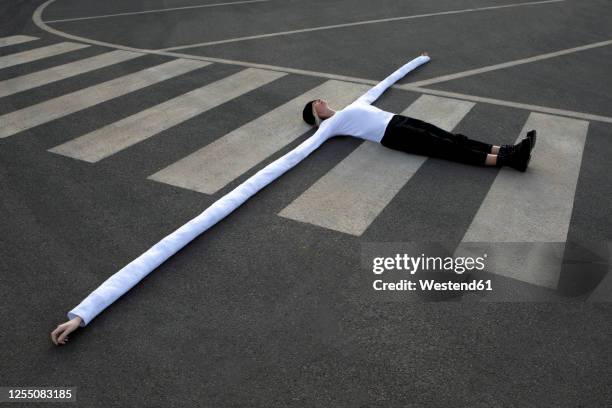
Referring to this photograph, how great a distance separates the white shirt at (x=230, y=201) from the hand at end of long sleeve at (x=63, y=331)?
78 mm

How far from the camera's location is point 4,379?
334 centimetres

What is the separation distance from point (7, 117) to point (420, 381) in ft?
21.0

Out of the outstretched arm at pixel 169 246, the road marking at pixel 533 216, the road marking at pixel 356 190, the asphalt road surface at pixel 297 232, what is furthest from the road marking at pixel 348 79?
the outstretched arm at pixel 169 246

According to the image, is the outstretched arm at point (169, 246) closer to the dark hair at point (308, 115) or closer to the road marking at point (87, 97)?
the dark hair at point (308, 115)

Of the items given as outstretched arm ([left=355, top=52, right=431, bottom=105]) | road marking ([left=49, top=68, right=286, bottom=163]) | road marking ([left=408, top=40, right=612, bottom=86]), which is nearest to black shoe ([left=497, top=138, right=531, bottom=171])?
outstretched arm ([left=355, top=52, right=431, bottom=105])

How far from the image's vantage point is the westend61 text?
157 inches

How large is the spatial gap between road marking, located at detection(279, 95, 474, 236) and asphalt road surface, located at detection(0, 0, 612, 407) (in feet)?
0.08

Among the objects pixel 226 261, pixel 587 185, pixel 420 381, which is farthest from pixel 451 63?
pixel 420 381

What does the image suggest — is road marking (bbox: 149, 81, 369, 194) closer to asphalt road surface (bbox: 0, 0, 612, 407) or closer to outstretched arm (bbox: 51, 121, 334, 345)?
asphalt road surface (bbox: 0, 0, 612, 407)

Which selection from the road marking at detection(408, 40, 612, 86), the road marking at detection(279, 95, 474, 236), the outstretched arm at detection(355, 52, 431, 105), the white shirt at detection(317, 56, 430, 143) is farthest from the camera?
the road marking at detection(408, 40, 612, 86)

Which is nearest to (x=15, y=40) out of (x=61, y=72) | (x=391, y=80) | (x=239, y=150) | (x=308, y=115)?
(x=61, y=72)

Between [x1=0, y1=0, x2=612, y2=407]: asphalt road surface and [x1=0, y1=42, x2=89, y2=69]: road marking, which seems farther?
[x1=0, y1=42, x2=89, y2=69]: road marking

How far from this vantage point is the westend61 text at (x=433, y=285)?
4.00 meters

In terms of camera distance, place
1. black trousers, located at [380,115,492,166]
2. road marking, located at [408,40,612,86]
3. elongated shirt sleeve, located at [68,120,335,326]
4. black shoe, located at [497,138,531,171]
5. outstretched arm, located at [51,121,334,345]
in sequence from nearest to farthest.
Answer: outstretched arm, located at [51,121,334,345] → elongated shirt sleeve, located at [68,120,335,326] → black shoe, located at [497,138,531,171] → black trousers, located at [380,115,492,166] → road marking, located at [408,40,612,86]
